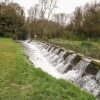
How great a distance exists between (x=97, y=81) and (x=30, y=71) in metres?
2.50

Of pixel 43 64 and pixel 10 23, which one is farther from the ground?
pixel 10 23

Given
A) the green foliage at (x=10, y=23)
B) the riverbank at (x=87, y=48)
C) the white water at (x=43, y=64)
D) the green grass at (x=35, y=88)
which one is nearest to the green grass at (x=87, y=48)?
the riverbank at (x=87, y=48)

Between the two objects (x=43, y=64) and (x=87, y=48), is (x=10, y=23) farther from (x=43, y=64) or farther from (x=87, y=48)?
(x=43, y=64)

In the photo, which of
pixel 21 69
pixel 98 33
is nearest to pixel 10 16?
pixel 98 33

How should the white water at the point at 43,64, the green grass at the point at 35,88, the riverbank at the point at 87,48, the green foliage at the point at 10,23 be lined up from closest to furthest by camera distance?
the green grass at the point at 35,88 → the white water at the point at 43,64 → the riverbank at the point at 87,48 → the green foliage at the point at 10,23

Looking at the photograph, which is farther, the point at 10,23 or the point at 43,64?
the point at 10,23

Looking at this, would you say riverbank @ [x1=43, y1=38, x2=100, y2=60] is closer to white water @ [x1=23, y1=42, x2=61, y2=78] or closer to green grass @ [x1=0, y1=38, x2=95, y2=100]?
white water @ [x1=23, y1=42, x2=61, y2=78]

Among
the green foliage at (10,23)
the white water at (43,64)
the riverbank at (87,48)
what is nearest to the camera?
the white water at (43,64)

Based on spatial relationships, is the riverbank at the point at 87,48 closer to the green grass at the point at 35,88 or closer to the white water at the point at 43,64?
the white water at the point at 43,64

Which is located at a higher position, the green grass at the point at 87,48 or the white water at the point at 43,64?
the green grass at the point at 87,48

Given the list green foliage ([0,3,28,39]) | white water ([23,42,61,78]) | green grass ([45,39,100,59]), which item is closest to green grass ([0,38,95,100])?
white water ([23,42,61,78])

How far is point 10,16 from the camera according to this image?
4166 centimetres

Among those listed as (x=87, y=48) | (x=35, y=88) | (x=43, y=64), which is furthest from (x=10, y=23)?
(x=35, y=88)

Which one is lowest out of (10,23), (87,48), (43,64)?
Answer: (43,64)
